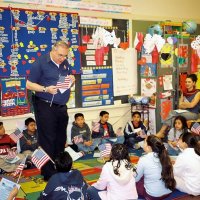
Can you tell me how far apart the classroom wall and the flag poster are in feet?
0.36

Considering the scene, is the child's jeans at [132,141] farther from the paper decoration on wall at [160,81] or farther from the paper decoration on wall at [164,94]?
the paper decoration on wall at [160,81]

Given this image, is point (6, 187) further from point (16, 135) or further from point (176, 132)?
point (176, 132)

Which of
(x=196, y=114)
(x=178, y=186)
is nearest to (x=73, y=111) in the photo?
(x=196, y=114)

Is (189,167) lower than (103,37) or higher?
lower

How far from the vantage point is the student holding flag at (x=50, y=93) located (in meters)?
3.78

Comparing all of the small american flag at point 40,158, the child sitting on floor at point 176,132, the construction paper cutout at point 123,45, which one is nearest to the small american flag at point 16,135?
the small american flag at point 40,158

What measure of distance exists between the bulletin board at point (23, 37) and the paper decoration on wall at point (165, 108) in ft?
7.34

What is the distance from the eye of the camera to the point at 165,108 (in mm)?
6578

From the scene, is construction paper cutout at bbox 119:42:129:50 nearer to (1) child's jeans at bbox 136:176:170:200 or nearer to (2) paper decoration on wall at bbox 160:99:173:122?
(2) paper decoration on wall at bbox 160:99:173:122

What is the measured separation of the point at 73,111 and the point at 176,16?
10.4ft

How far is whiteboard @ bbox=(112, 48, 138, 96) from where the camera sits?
6.39 metres

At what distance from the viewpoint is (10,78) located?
520cm

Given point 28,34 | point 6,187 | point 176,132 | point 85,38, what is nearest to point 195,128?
point 176,132

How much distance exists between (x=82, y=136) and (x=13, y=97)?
4.28 feet
